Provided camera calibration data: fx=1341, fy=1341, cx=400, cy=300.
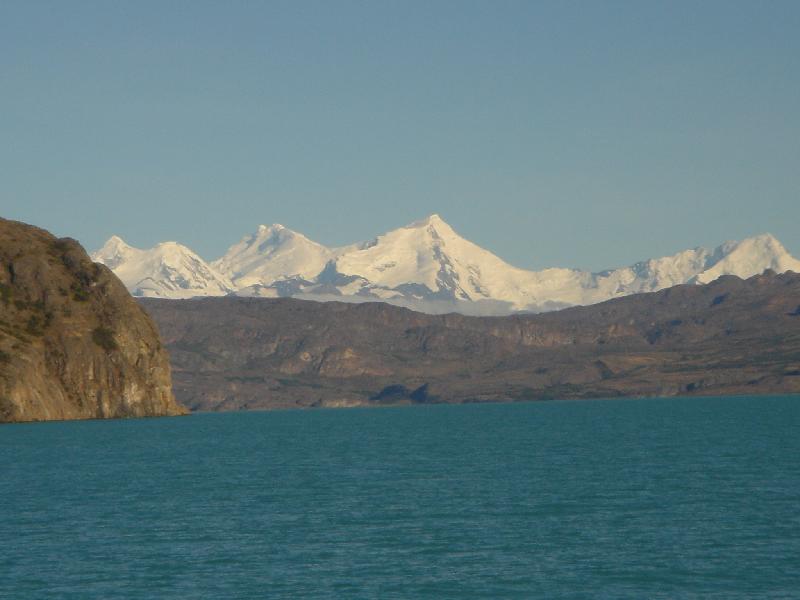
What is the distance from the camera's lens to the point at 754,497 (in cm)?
11262

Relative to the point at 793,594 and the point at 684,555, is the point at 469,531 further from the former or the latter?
the point at 793,594

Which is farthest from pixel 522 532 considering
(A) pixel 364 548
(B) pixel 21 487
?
(B) pixel 21 487

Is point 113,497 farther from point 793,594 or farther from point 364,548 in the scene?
point 793,594

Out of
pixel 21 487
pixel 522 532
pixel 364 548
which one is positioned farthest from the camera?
pixel 21 487

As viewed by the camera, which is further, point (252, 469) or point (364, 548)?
point (252, 469)

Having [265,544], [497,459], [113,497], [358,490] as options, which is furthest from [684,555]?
[497,459]

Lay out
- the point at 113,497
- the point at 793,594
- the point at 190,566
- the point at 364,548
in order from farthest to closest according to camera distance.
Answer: the point at 113,497
the point at 364,548
the point at 190,566
the point at 793,594

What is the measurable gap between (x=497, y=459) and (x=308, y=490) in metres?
45.6

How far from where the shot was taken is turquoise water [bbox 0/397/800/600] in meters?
76.1

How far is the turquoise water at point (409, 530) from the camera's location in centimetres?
7612

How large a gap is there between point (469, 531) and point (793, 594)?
28704 millimetres

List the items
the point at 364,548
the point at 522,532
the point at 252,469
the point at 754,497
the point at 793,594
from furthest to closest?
the point at 252,469 < the point at 754,497 < the point at 522,532 < the point at 364,548 < the point at 793,594

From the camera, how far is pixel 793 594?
7138cm

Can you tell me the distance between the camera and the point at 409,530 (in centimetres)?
9662
